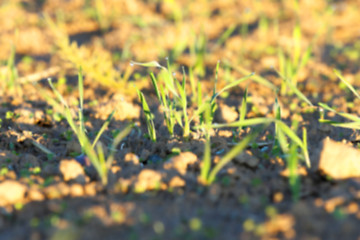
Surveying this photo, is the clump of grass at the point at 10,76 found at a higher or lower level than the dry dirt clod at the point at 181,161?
higher

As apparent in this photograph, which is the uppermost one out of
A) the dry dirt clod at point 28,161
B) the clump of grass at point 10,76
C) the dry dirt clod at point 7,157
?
the clump of grass at point 10,76

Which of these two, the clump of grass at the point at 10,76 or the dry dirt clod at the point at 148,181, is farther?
the clump of grass at the point at 10,76

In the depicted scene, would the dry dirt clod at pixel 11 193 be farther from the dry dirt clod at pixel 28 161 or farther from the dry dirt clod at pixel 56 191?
the dry dirt clod at pixel 28 161

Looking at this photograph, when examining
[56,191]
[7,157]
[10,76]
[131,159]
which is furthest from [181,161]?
[10,76]

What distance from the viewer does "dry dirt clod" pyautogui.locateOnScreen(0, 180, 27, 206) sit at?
1.42m

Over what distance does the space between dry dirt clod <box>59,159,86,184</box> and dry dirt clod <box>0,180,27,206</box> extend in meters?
0.18

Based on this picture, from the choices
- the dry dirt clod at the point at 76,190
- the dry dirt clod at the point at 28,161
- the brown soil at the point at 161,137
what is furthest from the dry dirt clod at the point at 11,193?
the dry dirt clod at the point at 28,161

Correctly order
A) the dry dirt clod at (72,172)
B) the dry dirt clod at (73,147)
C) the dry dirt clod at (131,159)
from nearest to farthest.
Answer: the dry dirt clod at (72,172), the dry dirt clod at (131,159), the dry dirt clod at (73,147)

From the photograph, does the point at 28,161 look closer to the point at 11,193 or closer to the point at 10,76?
the point at 11,193

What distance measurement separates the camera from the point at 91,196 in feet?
4.80

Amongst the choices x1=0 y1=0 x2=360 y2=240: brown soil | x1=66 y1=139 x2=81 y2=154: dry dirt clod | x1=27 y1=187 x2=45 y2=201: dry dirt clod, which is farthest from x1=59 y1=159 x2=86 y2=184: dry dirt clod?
x1=66 y1=139 x2=81 y2=154: dry dirt clod

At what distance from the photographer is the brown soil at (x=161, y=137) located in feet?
4.25

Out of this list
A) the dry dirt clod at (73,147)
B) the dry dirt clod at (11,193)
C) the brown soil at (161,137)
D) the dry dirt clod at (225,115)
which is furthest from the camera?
the dry dirt clod at (225,115)

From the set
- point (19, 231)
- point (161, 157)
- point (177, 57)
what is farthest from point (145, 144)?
point (177, 57)
